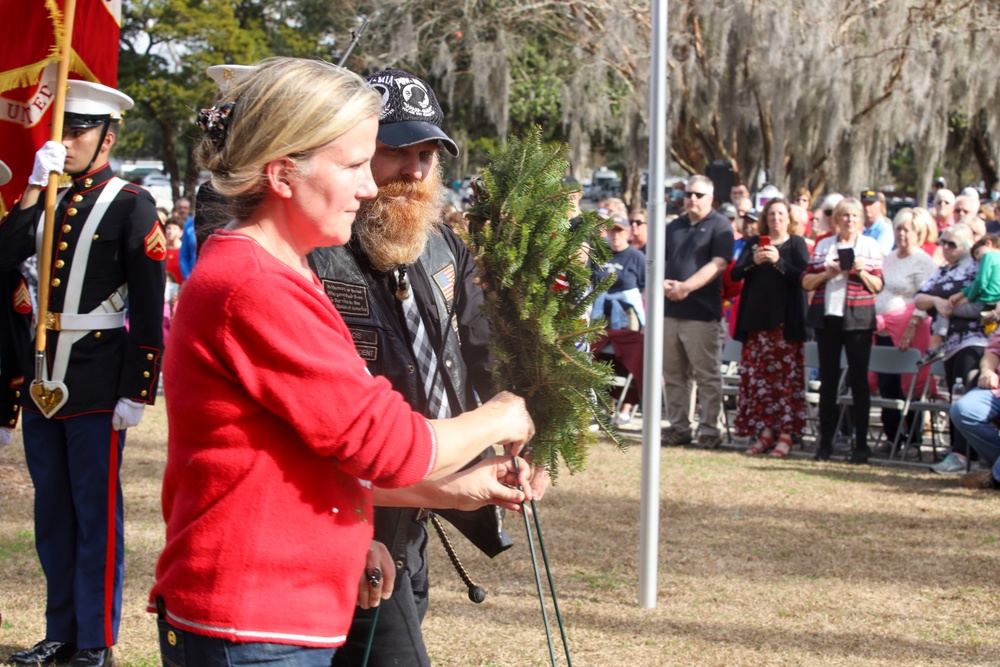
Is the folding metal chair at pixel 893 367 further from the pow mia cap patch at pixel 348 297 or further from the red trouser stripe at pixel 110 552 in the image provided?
the pow mia cap patch at pixel 348 297

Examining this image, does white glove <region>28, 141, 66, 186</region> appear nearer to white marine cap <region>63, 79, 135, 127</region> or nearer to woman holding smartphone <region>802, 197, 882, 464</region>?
white marine cap <region>63, 79, 135, 127</region>

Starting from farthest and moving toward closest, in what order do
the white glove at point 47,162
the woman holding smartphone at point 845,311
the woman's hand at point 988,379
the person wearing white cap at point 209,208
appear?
the woman holding smartphone at point 845,311 → the woman's hand at point 988,379 → the white glove at point 47,162 → the person wearing white cap at point 209,208

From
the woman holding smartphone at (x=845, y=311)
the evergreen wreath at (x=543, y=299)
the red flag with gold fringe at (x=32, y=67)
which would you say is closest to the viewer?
the evergreen wreath at (x=543, y=299)

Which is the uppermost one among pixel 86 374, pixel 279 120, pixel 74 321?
pixel 279 120

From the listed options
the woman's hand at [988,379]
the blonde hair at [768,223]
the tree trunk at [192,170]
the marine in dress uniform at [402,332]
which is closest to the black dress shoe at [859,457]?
the woman's hand at [988,379]

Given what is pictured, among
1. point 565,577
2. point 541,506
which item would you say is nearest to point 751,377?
point 541,506

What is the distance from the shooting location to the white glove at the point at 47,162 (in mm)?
4359

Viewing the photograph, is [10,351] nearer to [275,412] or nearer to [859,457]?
[275,412]

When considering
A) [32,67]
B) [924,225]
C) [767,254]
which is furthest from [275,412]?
[924,225]

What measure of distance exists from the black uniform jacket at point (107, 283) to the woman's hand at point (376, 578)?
2327mm

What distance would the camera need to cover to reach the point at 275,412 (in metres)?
1.96

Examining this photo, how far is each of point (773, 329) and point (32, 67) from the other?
6583 millimetres

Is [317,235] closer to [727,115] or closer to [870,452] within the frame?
[870,452]

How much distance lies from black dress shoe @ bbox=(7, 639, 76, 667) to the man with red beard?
2.29 meters
